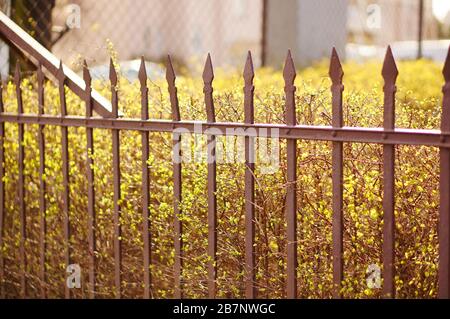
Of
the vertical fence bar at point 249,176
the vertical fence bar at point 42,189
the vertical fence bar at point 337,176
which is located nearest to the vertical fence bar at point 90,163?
the vertical fence bar at point 42,189

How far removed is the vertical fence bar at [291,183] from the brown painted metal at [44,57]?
3.58ft

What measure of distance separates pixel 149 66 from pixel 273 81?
232cm

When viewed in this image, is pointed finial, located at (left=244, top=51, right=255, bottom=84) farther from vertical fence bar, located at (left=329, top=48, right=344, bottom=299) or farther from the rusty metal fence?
vertical fence bar, located at (left=329, top=48, right=344, bottom=299)

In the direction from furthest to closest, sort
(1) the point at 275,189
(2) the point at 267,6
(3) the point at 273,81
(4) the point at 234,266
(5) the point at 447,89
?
(2) the point at 267,6
(3) the point at 273,81
(4) the point at 234,266
(1) the point at 275,189
(5) the point at 447,89

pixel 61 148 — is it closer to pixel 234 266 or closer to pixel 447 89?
pixel 234 266

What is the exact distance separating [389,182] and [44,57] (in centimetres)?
222

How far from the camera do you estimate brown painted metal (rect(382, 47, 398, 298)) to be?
2.84m

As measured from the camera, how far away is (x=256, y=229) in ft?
11.4

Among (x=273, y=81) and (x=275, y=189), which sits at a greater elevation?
(x=273, y=81)

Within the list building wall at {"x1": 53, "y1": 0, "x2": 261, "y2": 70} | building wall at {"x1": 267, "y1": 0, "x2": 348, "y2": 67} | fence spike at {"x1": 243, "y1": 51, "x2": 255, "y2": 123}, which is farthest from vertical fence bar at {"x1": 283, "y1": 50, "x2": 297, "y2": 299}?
building wall at {"x1": 53, "y1": 0, "x2": 261, "y2": 70}

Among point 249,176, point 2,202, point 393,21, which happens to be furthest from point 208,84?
point 393,21
